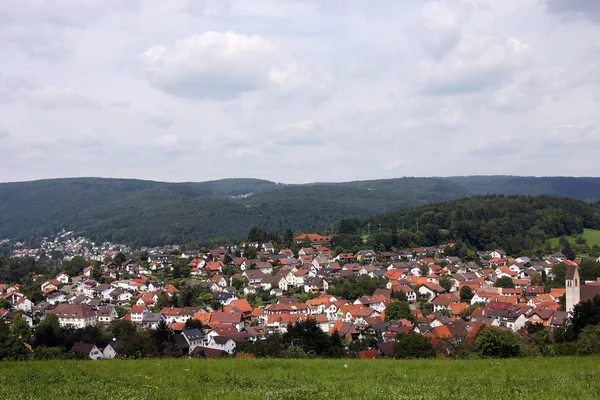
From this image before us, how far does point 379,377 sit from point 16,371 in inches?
290

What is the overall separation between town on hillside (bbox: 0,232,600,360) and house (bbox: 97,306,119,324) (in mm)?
118

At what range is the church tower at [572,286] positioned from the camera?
35656 mm

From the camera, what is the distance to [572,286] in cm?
3600

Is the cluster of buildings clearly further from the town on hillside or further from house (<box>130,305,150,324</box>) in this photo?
house (<box>130,305,150,324</box>)

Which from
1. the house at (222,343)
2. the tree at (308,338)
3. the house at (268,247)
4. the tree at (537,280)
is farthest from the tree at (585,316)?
the house at (268,247)

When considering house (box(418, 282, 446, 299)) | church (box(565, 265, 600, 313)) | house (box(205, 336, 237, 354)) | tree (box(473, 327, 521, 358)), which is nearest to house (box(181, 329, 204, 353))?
house (box(205, 336, 237, 354))

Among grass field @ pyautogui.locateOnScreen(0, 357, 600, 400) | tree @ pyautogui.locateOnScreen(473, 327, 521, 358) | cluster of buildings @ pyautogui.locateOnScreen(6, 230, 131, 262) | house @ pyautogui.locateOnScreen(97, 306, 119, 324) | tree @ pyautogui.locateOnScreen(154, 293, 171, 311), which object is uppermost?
grass field @ pyautogui.locateOnScreen(0, 357, 600, 400)

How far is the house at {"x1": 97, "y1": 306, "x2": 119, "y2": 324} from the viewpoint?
1836 inches

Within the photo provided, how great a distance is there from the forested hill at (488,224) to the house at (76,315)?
147ft

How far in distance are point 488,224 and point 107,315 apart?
202 ft

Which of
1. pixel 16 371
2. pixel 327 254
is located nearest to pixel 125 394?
pixel 16 371

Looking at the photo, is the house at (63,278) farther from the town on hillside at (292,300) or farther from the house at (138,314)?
the house at (138,314)

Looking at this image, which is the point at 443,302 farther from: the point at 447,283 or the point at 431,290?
the point at 447,283

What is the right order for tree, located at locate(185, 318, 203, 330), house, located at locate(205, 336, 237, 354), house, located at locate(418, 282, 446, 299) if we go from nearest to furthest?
1. house, located at locate(205, 336, 237, 354)
2. tree, located at locate(185, 318, 203, 330)
3. house, located at locate(418, 282, 446, 299)
